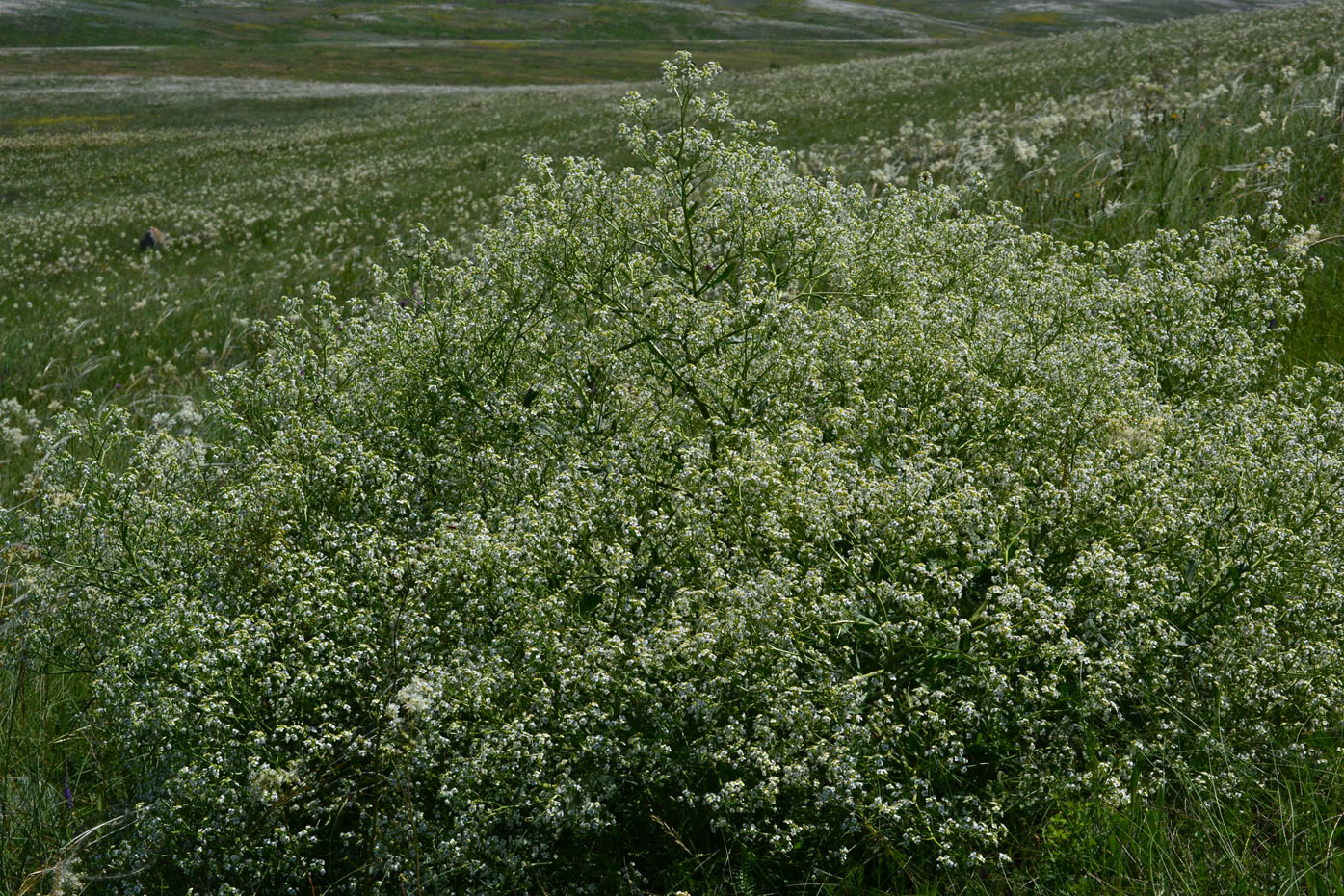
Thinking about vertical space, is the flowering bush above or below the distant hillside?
below

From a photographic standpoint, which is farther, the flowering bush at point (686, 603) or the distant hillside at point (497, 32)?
the distant hillside at point (497, 32)

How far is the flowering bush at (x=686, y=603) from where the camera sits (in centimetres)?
305

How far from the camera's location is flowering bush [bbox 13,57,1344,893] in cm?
305

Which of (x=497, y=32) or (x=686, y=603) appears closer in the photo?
(x=686, y=603)

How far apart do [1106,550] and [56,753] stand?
4.30m

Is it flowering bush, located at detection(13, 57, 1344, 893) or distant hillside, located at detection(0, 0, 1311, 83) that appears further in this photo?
distant hillside, located at detection(0, 0, 1311, 83)

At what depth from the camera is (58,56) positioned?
9725 centimetres

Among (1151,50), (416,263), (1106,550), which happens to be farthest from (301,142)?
(1106,550)

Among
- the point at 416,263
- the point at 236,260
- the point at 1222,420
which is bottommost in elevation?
the point at 236,260

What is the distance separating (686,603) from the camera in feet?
10.5

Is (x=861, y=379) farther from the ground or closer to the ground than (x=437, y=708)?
farther from the ground

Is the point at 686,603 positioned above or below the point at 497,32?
below

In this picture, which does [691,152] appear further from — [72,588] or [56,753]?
[56,753]

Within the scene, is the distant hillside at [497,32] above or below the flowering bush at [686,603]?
above
